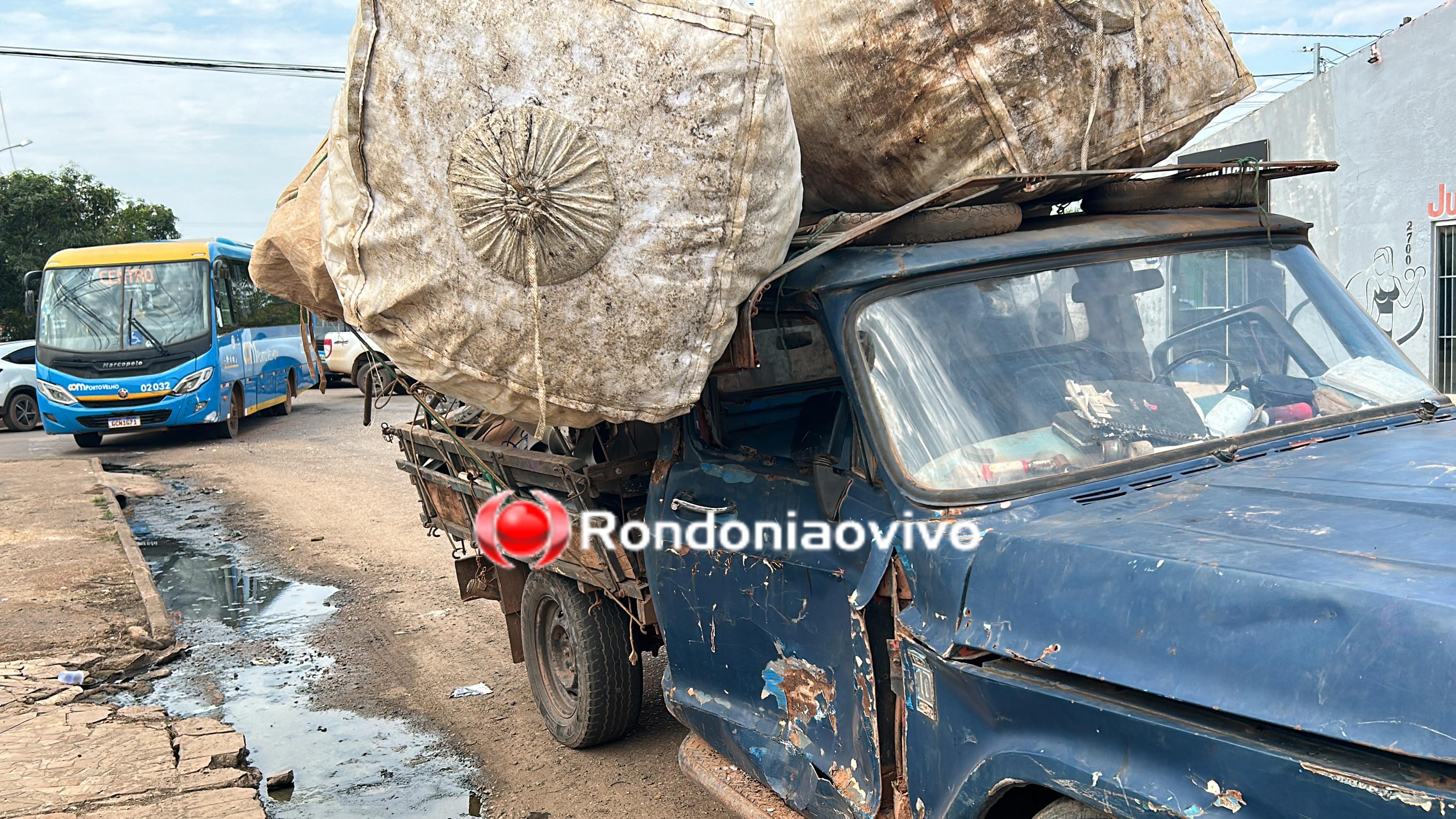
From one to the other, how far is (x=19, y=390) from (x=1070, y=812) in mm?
22165

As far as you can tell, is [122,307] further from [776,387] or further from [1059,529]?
[1059,529]

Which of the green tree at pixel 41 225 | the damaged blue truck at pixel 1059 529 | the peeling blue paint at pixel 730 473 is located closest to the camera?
the damaged blue truck at pixel 1059 529

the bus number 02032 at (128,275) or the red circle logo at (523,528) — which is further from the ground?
the bus number 02032 at (128,275)

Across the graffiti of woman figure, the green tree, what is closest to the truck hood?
the graffiti of woman figure

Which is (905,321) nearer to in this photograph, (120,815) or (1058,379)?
(1058,379)

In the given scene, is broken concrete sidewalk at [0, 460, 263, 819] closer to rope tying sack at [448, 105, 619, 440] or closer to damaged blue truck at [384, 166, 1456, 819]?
damaged blue truck at [384, 166, 1456, 819]

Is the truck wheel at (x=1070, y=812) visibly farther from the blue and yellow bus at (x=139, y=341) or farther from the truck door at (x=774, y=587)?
the blue and yellow bus at (x=139, y=341)

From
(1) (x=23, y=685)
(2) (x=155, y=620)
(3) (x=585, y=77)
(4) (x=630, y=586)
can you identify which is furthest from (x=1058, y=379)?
(2) (x=155, y=620)

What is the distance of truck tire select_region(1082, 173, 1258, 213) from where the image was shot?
361 centimetres

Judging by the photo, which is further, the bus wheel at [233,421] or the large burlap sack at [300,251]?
the bus wheel at [233,421]

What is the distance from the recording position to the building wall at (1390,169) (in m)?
10.6

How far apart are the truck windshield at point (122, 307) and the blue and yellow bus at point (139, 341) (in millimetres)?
12

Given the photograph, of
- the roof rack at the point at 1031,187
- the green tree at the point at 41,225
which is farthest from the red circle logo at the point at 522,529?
the green tree at the point at 41,225

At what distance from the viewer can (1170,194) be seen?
364cm
